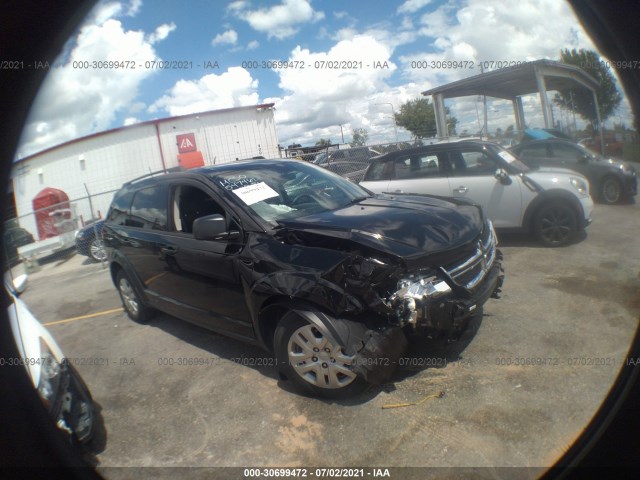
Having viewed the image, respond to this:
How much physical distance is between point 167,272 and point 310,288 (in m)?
2.02

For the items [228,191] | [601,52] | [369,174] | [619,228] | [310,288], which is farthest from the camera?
[369,174]

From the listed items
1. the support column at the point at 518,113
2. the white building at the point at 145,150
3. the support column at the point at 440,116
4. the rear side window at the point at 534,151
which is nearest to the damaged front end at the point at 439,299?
the rear side window at the point at 534,151

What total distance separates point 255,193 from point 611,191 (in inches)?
268

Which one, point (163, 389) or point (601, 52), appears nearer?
point (601, 52)

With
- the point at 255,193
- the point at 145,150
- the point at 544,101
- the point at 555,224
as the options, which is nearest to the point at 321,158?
the point at 145,150

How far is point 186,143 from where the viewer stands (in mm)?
14906

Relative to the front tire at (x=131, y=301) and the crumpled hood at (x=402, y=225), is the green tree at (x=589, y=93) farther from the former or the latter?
the front tire at (x=131, y=301)

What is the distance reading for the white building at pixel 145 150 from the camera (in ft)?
37.4

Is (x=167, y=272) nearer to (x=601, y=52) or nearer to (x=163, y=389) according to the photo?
(x=163, y=389)

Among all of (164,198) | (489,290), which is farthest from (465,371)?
(164,198)

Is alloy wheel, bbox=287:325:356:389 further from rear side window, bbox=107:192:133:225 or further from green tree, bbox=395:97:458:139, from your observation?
green tree, bbox=395:97:458:139

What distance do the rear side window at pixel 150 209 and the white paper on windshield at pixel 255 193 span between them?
1.10 meters

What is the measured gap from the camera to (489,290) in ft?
10.2

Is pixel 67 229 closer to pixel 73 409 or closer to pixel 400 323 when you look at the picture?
pixel 73 409
